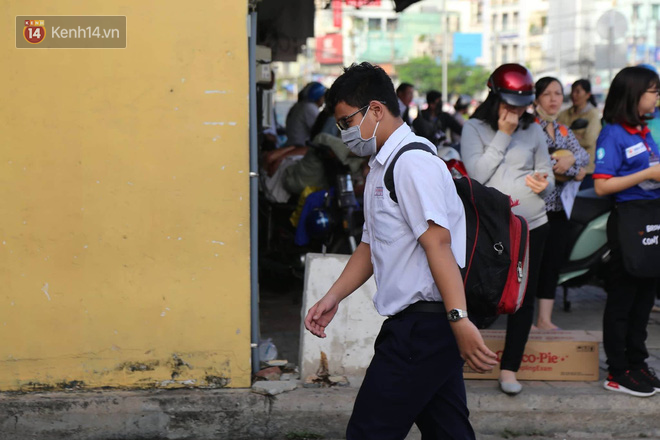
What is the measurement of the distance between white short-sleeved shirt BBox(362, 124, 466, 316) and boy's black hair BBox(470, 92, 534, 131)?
1882mm

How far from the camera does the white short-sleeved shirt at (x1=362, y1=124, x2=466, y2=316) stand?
269 centimetres

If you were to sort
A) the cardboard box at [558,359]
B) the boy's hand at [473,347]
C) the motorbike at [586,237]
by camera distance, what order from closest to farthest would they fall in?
1. the boy's hand at [473,347]
2. the cardboard box at [558,359]
3. the motorbike at [586,237]

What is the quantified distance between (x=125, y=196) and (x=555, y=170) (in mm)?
2691

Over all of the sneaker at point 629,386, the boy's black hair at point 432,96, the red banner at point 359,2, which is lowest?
the sneaker at point 629,386

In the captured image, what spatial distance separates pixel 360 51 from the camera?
109 metres

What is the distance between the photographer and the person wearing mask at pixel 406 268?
8.82ft

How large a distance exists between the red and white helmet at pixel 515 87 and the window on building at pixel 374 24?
111 meters

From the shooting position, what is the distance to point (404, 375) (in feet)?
9.25

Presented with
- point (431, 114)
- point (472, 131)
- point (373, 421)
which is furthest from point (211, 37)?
point (431, 114)

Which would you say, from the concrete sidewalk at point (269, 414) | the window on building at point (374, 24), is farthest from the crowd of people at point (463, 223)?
the window on building at point (374, 24)

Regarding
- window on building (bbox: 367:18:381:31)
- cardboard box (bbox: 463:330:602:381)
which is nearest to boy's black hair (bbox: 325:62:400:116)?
cardboard box (bbox: 463:330:602:381)

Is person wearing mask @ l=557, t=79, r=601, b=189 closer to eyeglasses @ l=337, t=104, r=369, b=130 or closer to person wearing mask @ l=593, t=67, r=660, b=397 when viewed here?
person wearing mask @ l=593, t=67, r=660, b=397

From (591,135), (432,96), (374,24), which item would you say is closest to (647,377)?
(591,135)

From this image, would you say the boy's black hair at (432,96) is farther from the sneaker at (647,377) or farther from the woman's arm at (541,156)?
the sneaker at (647,377)
